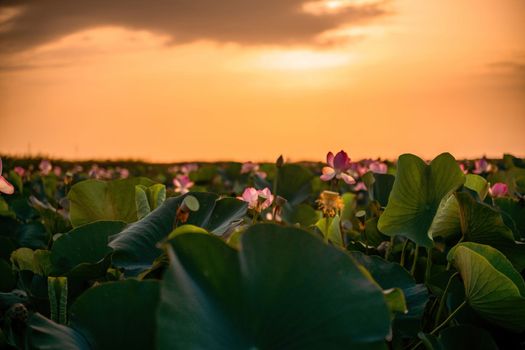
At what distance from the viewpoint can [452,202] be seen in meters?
1.25

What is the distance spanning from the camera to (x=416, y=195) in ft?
4.36

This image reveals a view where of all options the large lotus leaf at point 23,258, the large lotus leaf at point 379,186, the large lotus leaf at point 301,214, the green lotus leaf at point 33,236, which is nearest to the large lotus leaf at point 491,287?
the large lotus leaf at point 379,186

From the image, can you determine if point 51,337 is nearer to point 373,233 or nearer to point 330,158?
point 373,233

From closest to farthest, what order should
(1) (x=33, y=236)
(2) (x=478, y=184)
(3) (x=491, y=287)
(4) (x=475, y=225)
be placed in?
1. (3) (x=491, y=287)
2. (4) (x=475, y=225)
3. (2) (x=478, y=184)
4. (1) (x=33, y=236)

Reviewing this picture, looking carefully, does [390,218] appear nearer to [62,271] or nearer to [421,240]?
[421,240]

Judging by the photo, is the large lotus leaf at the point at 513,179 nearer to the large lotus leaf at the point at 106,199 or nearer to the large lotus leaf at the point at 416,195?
the large lotus leaf at the point at 416,195

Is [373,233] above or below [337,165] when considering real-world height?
below

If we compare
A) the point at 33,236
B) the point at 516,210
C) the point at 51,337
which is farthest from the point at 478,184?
the point at 33,236

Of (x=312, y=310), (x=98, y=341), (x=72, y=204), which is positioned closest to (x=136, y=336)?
(x=98, y=341)

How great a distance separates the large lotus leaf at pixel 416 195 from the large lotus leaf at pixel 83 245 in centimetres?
55

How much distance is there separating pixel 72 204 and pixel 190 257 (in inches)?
36.3

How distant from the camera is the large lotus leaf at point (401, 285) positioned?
3.13 feet

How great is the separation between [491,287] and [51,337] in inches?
24.6

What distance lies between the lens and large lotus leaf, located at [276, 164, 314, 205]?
2.59m
